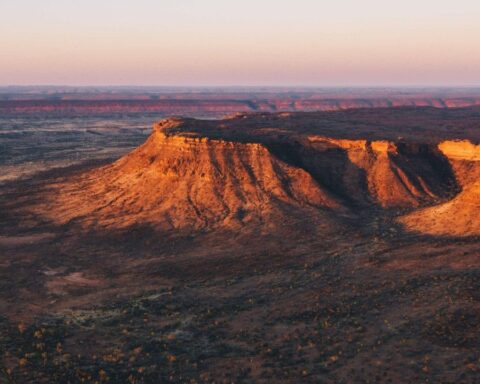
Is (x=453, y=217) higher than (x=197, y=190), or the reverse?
(x=197, y=190)

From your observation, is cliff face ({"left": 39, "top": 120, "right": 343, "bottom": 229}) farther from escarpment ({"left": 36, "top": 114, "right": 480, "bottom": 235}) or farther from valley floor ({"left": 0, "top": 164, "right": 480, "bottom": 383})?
valley floor ({"left": 0, "top": 164, "right": 480, "bottom": 383})

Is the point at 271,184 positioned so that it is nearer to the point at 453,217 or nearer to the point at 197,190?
the point at 197,190

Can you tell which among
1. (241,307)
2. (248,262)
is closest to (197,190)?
(248,262)

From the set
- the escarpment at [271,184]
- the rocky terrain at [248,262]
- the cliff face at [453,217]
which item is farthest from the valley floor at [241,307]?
the escarpment at [271,184]

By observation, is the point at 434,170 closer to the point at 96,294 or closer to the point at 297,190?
the point at 297,190

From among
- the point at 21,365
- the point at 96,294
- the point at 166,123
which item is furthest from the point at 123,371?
the point at 166,123

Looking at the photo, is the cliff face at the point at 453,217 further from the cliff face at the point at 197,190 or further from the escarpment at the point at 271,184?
the cliff face at the point at 197,190
